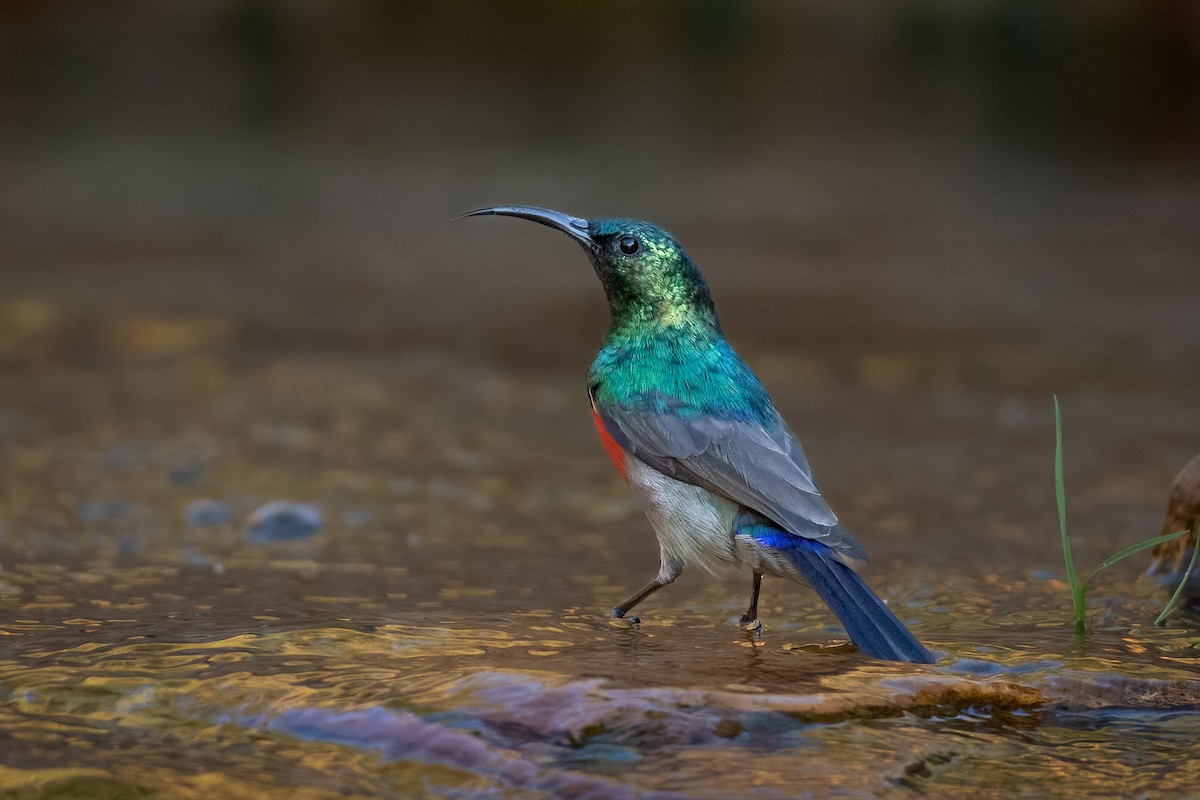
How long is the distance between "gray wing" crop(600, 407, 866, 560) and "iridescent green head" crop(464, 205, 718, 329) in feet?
0.89

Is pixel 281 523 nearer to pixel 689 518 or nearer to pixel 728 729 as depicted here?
pixel 689 518

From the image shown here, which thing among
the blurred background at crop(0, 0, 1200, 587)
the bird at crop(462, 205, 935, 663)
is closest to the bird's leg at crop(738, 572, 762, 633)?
the bird at crop(462, 205, 935, 663)

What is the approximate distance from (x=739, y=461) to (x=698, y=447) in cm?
10

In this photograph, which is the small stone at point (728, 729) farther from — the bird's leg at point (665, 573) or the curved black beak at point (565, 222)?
the curved black beak at point (565, 222)

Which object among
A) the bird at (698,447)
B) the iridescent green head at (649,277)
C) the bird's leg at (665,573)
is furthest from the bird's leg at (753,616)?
the iridescent green head at (649,277)

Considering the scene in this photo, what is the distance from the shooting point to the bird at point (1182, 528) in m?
3.71

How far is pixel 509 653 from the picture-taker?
296cm

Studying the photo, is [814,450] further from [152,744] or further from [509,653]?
[152,744]

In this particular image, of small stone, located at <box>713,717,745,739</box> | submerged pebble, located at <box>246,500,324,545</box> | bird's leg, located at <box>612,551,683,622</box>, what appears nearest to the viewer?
small stone, located at <box>713,717,745,739</box>

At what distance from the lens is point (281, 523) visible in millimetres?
4703

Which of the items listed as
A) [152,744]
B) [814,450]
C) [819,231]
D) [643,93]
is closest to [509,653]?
[152,744]

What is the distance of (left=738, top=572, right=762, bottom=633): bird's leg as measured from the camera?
3326 millimetres

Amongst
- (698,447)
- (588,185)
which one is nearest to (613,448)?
(698,447)

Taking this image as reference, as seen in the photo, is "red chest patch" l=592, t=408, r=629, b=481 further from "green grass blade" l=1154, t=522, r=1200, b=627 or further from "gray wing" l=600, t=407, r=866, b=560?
"green grass blade" l=1154, t=522, r=1200, b=627
